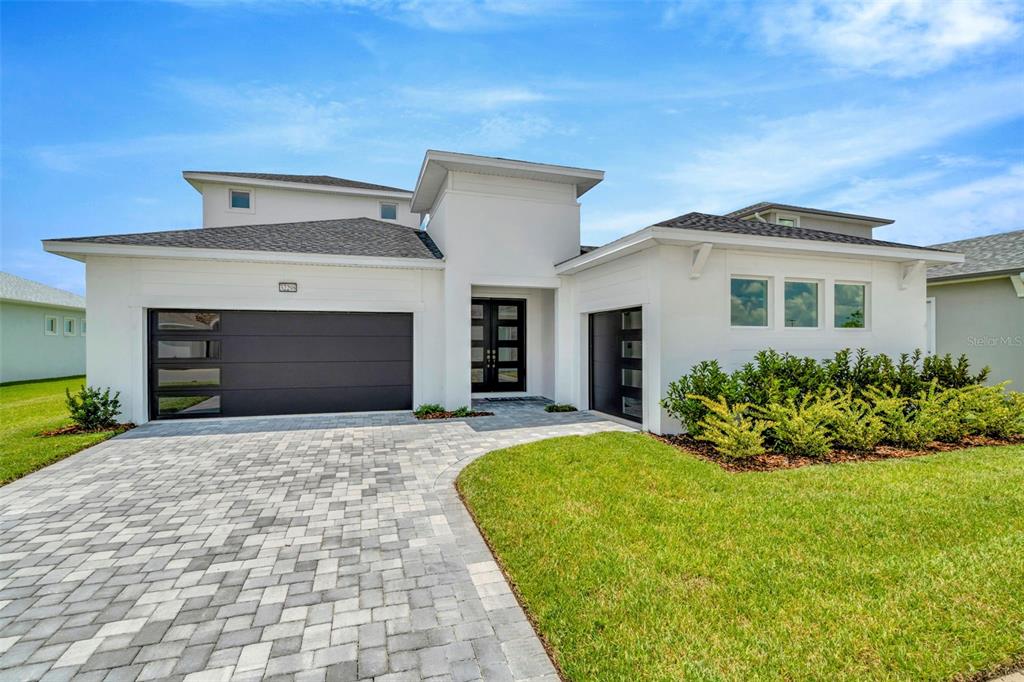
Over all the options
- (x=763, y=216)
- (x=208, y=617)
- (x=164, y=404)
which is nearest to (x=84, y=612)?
(x=208, y=617)

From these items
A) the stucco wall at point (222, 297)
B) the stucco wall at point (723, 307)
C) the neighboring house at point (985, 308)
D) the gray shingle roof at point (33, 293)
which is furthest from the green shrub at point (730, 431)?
the gray shingle roof at point (33, 293)

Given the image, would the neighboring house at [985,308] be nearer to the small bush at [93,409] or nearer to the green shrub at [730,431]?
the green shrub at [730,431]

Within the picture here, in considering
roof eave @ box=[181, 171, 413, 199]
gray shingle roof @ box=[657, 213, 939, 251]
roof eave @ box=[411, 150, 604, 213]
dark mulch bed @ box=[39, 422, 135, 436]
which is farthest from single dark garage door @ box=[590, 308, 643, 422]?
roof eave @ box=[181, 171, 413, 199]

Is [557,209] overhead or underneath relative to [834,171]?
underneath

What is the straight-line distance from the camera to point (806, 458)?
20.4 feet

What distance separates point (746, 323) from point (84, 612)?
361 inches

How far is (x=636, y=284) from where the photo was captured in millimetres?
8188

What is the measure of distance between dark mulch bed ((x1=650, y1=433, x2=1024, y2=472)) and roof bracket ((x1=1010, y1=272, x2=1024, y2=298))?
6260 millimetres

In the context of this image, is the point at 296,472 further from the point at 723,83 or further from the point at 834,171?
the point at 834,171

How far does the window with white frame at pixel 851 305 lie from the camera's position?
8867 millimetres

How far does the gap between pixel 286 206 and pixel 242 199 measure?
163 centimetres

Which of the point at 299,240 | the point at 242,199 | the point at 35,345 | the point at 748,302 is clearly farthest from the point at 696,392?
the point at 35,345

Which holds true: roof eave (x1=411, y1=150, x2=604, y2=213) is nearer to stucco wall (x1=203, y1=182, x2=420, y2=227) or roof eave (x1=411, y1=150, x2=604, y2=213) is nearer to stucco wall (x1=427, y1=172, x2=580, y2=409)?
stucco wall (x1=427, y1=172, x2=580, y2=409)

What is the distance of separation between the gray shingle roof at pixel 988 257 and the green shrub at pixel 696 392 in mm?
7816
